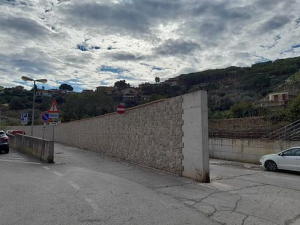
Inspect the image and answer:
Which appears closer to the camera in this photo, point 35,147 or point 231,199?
point 231,199

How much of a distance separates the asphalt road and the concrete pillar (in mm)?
485

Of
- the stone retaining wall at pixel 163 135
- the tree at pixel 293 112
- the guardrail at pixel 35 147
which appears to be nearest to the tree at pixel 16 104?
the guardrail at pixel 35 147

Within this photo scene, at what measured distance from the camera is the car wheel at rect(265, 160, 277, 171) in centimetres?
1475

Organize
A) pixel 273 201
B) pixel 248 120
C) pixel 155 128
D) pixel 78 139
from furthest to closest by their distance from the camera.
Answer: pixel 248 120, pixel 78 139, pixel 155 128, pixel 273 201

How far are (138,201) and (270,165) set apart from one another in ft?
37.0

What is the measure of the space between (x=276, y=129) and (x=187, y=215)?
17647mm

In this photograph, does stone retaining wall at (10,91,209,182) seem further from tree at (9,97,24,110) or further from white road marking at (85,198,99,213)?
tree at (9,97,24,110)

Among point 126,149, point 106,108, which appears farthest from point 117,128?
point 106,108

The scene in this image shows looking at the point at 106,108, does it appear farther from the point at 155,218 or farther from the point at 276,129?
the point at 155,218

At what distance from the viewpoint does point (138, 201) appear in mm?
6172

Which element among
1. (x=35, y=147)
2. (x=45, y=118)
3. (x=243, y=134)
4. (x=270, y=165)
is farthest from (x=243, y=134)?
(x=35, y=147)

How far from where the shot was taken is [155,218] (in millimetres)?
5000

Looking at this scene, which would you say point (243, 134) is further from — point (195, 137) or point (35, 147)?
point (35, 147)

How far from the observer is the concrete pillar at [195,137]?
344 inches
